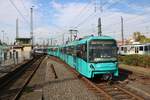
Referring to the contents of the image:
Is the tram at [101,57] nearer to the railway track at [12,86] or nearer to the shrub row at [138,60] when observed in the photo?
the railway track at [12,86]

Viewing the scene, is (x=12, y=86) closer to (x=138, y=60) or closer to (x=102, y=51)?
(x=102, y=51)

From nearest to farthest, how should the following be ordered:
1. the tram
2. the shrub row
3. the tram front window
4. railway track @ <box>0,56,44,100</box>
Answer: railway track @ <box>0,56,44,100</box> < the tram < the tram front window < the shrub row

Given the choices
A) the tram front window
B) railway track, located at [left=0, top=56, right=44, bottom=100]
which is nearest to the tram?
the tram front window

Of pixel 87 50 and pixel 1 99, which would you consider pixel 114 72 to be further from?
pixel 1 99

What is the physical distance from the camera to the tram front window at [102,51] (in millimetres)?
17703

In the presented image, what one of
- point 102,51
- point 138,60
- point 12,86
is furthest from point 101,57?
point 138,60

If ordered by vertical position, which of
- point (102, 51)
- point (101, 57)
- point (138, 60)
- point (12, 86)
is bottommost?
point (12, 86)

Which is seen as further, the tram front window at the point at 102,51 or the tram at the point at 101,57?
the tram front window at the point at 102,51

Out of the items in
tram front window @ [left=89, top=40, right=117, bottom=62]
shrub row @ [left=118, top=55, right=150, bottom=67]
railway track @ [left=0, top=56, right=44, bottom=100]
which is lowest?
railway track @ [left=0, top=56, right=44, bottom=100]

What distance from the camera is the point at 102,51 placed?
17797 millimetres

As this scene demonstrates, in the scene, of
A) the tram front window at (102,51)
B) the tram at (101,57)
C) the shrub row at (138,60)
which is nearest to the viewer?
the tram at (101,57)

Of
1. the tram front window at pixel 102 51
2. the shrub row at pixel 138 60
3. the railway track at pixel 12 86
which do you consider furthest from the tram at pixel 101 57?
the shrub row at pixel 138 60

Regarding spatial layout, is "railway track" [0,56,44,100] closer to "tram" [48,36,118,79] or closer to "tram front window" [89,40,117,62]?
"tram" [48,36,118,79]

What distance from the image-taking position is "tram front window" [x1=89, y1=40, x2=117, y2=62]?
17703 millimetres
